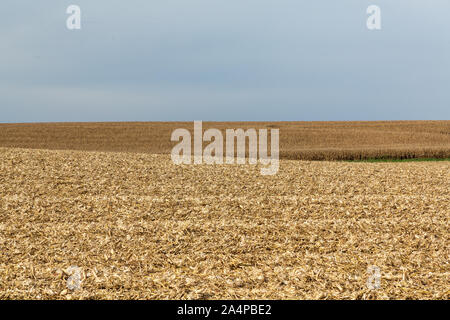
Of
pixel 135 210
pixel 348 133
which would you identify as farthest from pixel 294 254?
pixel 348 133

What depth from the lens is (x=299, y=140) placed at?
2767 cm

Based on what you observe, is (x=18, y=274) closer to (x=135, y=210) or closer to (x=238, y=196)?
(x=135, y=210)

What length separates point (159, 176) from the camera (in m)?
11.5

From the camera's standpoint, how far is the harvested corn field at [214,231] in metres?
5.86

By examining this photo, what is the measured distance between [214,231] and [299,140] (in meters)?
20.5

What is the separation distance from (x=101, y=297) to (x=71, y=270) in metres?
1.09
